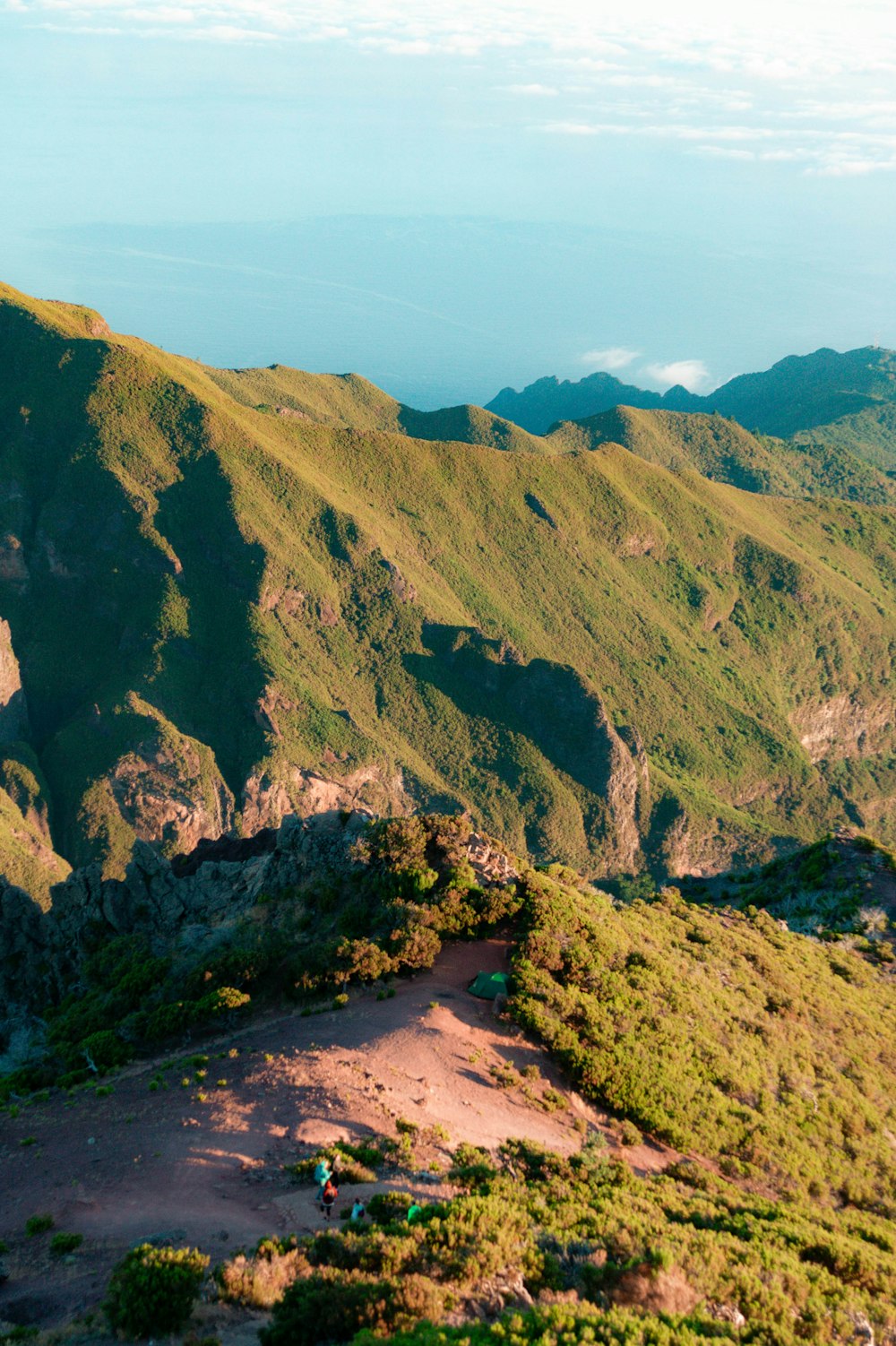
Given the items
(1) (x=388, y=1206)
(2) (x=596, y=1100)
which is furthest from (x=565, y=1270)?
(2) (x=596, y=1100)

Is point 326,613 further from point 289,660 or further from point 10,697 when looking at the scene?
point 10,697

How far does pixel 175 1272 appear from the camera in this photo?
21938mm

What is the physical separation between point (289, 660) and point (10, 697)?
132ft

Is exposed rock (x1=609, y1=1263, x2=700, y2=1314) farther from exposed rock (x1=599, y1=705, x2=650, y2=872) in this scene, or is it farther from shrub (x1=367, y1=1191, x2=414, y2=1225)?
exposed rock (x1=599, y1=705, x2=650, y2=872)

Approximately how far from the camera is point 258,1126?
31891 mm

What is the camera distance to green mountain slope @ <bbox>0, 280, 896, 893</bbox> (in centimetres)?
14800

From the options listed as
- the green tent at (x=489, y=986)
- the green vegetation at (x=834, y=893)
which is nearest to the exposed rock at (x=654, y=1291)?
the green tent at (x=489, y=986)

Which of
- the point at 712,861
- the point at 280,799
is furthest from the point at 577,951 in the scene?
the point at 712,861

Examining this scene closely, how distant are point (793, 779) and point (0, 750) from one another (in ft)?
431

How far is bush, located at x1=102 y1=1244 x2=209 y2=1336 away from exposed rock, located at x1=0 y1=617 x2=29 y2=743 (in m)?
133

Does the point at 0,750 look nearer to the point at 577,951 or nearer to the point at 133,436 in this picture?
the point at 133,436

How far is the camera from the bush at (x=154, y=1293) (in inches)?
842

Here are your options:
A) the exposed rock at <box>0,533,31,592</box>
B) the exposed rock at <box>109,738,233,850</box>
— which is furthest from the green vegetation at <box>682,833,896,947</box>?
the exposed rock at <box>0,533,31,592</box>

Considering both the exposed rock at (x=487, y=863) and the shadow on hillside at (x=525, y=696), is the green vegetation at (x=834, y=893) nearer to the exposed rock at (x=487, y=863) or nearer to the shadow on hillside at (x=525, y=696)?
the exposed rock at (x=487, y=863)
